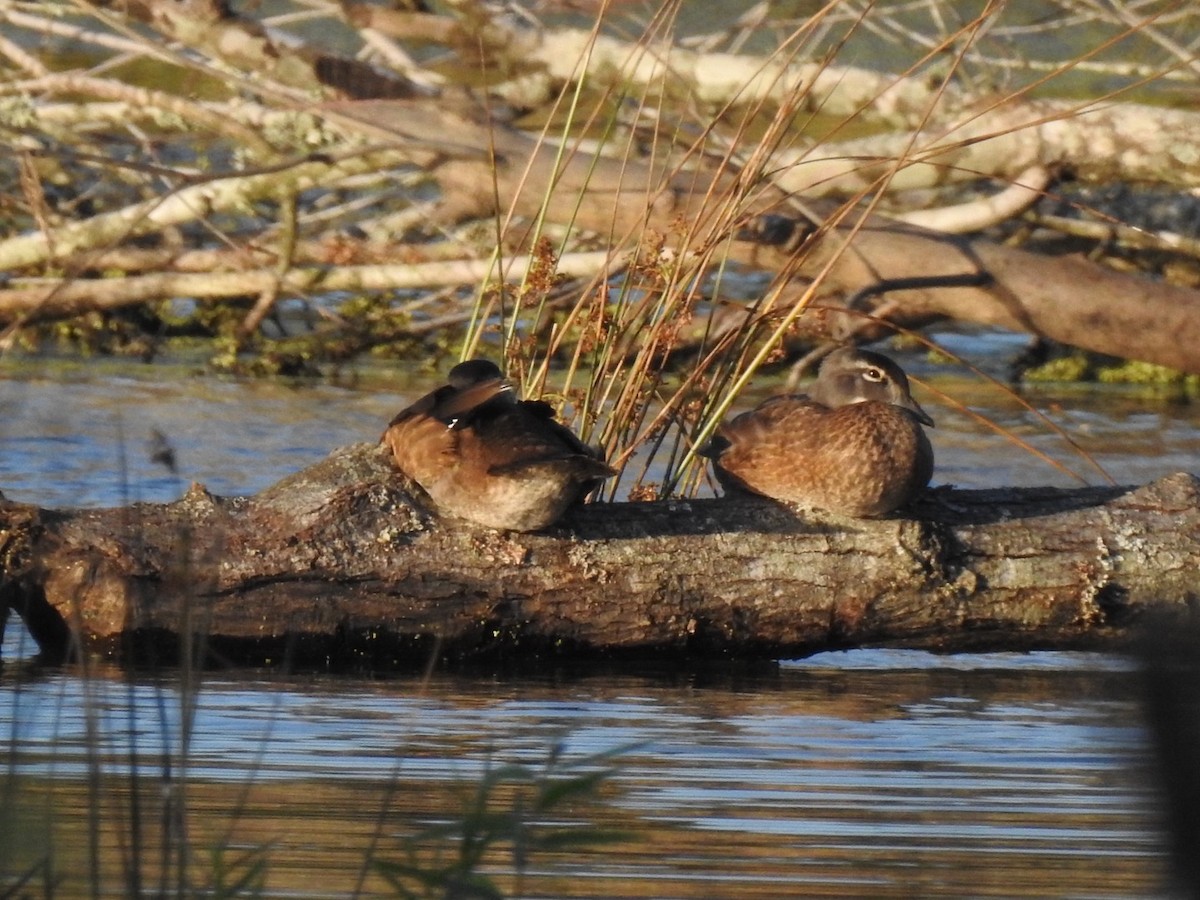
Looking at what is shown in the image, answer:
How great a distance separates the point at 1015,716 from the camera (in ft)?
16.1

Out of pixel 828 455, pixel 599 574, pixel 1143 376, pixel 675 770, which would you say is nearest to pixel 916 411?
pixel 828 455

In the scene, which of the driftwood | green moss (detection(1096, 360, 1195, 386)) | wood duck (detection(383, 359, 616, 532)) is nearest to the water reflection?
the driftwood

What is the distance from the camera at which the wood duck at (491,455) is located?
504 centimetres

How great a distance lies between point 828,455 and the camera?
17.7 ft

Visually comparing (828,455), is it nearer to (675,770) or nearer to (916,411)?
(916,411)

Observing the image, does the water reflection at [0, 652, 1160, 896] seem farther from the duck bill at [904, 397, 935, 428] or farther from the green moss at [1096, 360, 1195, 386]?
the green moss at [1096, 360, 1195, 386]

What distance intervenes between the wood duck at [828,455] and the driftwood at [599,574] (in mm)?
74

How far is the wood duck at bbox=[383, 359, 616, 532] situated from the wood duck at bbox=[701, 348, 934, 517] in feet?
1.70

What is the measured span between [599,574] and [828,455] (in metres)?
0.69

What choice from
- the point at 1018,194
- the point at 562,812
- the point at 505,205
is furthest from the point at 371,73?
the point at 562,812

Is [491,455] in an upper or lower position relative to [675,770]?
upper

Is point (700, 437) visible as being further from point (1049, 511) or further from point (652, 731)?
point (652, 731)

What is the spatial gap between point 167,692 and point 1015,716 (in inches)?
81.1

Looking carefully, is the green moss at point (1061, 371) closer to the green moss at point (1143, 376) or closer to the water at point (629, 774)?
the green moss at point (1143, 376)
